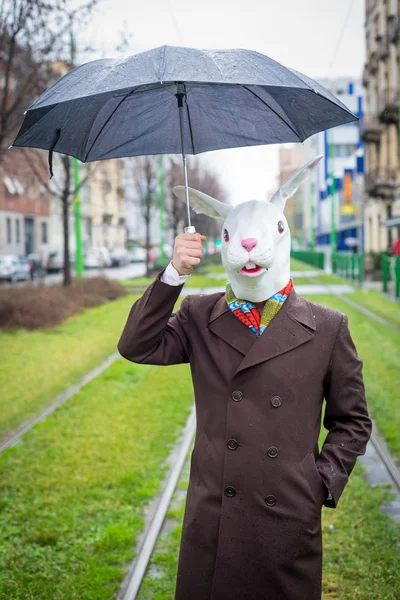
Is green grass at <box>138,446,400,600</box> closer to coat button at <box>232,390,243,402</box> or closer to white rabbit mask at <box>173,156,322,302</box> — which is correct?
coat button at <box>232,390,243,402</box>

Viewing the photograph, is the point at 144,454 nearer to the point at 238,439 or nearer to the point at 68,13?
the point at 238,439

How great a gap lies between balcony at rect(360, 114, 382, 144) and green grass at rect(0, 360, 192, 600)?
37.1m

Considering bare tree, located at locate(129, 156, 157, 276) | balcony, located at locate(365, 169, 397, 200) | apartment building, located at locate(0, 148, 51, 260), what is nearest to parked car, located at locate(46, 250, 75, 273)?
apartment building, located at locate(0, 148, 51, 260)

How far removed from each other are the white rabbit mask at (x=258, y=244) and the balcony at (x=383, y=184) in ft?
126

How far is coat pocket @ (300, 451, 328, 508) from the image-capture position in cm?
261

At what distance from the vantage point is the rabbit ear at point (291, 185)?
2.82m

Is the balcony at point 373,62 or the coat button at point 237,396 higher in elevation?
the balcony at point 373,62

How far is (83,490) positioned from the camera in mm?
5605

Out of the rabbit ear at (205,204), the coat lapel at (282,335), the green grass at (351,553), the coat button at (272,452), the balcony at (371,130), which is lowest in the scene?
the green grass at (351,553)

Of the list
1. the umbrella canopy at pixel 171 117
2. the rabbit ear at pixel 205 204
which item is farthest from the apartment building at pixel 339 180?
the rabbit ear at pixel 205 204

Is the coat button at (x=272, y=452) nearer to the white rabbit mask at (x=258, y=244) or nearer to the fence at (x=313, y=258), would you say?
the white rabbit mask at (x=258, y=244)

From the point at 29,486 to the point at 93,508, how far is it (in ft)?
2.32

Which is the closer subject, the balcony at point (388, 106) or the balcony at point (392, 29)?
the balcony at point (392, 29)

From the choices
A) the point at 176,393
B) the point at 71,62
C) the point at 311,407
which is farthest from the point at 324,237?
the point at 311,407
